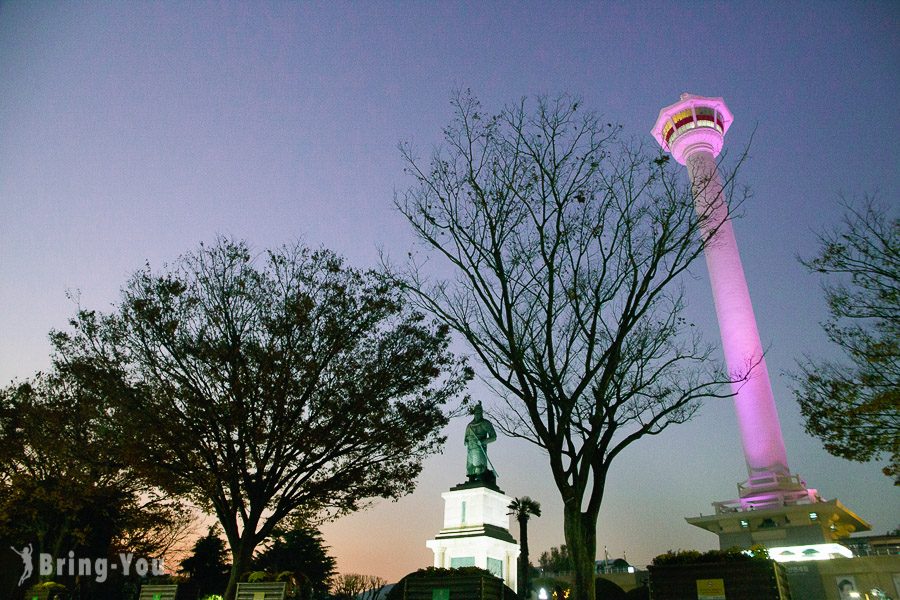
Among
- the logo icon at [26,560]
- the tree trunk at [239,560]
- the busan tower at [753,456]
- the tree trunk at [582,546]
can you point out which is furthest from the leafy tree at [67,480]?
the busan tower at [753,456]

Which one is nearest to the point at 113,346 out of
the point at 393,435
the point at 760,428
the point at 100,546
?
the point at 393,435

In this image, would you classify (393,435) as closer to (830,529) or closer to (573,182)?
(573,182)

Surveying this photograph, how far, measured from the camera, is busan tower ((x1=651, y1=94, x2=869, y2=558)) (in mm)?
37594

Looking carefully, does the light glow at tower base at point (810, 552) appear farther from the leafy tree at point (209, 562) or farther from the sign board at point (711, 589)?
the leafy tree at point (209, 562)

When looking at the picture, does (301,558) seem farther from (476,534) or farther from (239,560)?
(239,560)

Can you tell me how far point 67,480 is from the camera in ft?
69.3

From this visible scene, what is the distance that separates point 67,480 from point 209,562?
25373 mm

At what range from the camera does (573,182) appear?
37.0 ft

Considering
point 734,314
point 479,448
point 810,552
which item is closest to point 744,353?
point 734,314

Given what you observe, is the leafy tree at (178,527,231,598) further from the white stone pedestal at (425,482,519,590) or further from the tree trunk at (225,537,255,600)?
the tree trunk at (225,537,255,600)

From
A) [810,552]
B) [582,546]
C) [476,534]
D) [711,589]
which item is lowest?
[711,589]

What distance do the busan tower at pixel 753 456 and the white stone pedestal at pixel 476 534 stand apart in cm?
1770

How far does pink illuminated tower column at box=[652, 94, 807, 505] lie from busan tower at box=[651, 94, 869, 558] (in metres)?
0.07

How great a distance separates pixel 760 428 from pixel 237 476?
1557 inches
